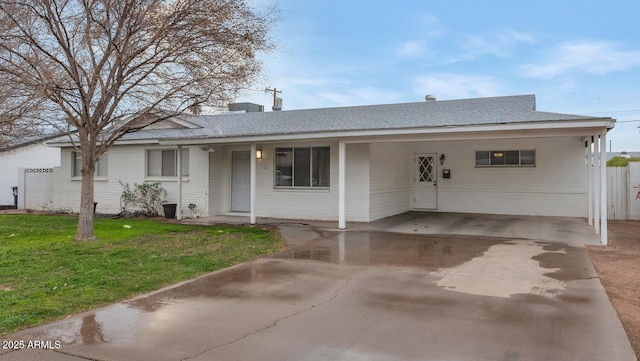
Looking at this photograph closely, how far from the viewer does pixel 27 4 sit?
27.7ft

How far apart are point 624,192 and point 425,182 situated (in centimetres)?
618

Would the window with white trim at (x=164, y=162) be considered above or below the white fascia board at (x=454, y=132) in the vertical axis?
below

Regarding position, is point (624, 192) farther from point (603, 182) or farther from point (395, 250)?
point (395, 250)

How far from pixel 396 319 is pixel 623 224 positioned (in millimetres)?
11354

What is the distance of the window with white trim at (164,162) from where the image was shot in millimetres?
15148

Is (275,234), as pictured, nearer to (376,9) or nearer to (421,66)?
(376,9)

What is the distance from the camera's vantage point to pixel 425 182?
16.5m

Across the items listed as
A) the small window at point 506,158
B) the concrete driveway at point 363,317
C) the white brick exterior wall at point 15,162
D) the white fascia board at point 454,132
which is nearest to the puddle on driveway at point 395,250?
the concrete driveway at point 363,317

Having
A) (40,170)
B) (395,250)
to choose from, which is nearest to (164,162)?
(40,170)

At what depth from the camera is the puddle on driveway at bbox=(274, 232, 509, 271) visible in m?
7.63

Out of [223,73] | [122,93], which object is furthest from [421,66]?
[122,93]

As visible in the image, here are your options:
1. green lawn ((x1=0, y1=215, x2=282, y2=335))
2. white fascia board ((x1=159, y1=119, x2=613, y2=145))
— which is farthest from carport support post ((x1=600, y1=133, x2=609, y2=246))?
green lawn ((x1=0, y1=215, x2=282, y2=335))

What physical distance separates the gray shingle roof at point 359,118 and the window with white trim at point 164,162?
0.58 m

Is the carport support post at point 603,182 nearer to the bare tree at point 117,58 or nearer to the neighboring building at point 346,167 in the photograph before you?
the neighboring building at point 346,167
